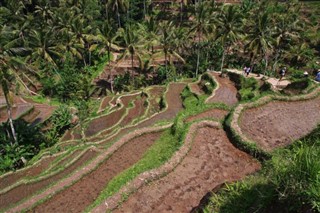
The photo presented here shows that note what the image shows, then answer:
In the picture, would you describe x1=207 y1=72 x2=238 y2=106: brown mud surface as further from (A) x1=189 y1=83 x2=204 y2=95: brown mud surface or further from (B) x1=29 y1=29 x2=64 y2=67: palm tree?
(B) x1=29 y1=29 x2=64 y2=67: palm tree

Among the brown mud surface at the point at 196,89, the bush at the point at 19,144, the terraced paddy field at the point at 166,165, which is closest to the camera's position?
the terraced paddy field at the point at 166,165

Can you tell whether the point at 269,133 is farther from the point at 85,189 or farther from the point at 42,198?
the point at 42,198

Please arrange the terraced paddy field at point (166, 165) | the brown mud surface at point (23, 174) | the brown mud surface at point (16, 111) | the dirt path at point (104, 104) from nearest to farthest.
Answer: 1. the terraced paddy field at point (166, 165)
2. the brown mud surface at point (23, 174)
3. the brown mud surface at point (16, 111)
4. the dirt path at point (104, 104)

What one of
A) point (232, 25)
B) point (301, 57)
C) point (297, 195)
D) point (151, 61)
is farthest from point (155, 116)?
point (301, 57)

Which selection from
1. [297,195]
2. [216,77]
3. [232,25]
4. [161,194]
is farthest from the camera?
[232,25]

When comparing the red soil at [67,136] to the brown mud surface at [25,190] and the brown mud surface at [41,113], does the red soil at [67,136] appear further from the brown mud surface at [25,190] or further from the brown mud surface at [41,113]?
the brown mud surface at [25,190]

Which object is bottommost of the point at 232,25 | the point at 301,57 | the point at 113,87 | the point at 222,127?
the point at 113,87

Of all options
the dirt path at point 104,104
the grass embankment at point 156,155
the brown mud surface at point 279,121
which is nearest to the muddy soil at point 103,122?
the dirt path at point 104,104

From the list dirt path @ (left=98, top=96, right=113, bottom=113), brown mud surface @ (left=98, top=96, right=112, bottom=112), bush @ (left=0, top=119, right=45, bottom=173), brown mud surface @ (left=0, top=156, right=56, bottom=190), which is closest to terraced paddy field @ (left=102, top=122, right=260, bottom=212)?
brown mud surface @ (left=0, top=156, right=56, bottom=190)

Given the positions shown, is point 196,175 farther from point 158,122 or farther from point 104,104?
point 104,104
